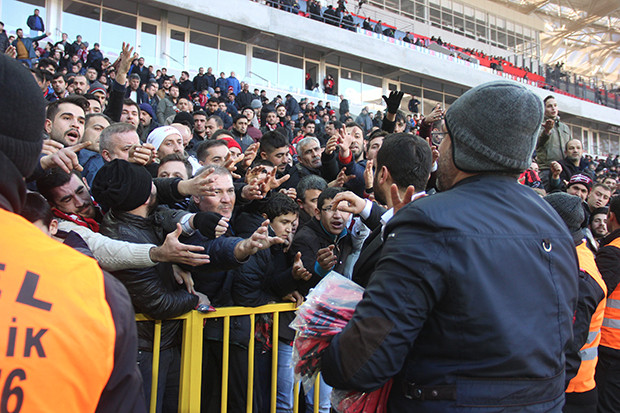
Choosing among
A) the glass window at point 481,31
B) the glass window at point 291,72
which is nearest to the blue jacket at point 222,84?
the glass window at point 291,72

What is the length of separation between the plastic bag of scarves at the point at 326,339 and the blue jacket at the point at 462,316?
0.10m

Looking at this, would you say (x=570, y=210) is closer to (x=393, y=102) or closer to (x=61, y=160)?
(x=393, y=102)

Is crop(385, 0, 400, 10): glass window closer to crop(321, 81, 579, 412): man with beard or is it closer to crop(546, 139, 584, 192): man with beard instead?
crop(546, 139, 584, 192): man with beard

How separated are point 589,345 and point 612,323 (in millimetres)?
558

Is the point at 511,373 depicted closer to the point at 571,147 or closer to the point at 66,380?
the point at 66,380

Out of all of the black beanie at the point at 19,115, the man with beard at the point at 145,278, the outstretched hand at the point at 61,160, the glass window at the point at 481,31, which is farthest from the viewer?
the glass window at the point at 481,31

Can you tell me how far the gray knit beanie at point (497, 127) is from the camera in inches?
52.4

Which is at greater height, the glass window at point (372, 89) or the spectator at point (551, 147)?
the glass window at point (372, 89)

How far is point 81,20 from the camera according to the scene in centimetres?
1759

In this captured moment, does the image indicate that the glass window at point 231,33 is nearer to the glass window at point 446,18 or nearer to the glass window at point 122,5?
the glass window at point 122,5

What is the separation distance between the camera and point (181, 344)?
2434mm

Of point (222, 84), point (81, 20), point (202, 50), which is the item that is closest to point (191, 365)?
point (222, 84)

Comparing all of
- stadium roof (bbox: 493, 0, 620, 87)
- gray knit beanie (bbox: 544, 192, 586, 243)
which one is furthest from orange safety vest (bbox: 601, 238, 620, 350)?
stadium roof (bbox: 493, 0, 620, 87)

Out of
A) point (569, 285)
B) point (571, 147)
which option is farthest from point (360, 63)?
point (569, 285)
